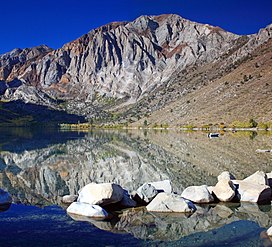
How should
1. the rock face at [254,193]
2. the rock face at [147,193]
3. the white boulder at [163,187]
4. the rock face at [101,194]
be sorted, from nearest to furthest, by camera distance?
the rock face at [101,194], the rock face at [147,193], the rock face at [254,193], the white boulder at [163,187]

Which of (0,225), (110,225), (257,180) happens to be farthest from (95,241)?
(257,180)

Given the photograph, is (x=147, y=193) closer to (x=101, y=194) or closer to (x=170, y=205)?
(x=170, y=205)

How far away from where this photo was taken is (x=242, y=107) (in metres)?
165

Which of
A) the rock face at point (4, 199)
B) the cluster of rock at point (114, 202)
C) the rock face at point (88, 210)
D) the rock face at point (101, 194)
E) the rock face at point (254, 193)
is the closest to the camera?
the rock face at point (88, 210)

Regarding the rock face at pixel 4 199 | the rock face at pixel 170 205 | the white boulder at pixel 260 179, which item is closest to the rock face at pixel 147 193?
the rock face at pixel 170 205

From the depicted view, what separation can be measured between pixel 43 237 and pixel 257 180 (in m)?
16.9

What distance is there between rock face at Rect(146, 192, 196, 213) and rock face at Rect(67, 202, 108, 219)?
135 inches

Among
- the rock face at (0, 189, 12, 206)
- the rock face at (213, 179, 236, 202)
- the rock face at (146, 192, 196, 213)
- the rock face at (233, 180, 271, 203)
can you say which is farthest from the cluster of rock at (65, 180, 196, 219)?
the rock face at (0, 189, 12, 206)

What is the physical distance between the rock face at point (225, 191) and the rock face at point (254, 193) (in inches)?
27.1

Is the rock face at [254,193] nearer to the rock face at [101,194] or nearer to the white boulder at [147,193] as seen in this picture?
the white boulder at [147,193]

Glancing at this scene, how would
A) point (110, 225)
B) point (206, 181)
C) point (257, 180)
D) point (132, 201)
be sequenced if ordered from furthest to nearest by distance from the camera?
point (206, 181) → point (257, 180) → point (132, 201) → point (110, 225)

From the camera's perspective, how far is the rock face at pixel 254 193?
2445cm

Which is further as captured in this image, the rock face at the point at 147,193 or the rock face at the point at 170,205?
the rock face at the point at 147,193

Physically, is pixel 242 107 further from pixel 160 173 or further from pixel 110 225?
pixel 110 225
